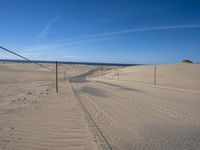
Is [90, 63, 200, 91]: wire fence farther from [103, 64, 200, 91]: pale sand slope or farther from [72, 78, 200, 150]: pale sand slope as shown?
[72, 78, 200, 150]: pale sand slope

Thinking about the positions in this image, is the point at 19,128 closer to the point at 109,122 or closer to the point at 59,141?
the point at 59,141

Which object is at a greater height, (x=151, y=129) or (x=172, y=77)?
(x=172, y=77)

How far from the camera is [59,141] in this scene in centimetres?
695

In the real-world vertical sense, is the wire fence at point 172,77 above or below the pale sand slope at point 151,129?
above

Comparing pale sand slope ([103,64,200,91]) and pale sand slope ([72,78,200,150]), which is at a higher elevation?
pale sand slope ([103,64,200,91])

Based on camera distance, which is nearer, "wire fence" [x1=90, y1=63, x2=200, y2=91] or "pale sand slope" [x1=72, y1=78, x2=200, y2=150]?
"pale sand slope" [x1=72, y1=78, x2=200, y2=150]

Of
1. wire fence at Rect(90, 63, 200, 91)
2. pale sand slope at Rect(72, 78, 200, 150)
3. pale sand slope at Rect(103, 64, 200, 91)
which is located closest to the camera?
pale sand slope at Rect(72, 78, 200, 150)

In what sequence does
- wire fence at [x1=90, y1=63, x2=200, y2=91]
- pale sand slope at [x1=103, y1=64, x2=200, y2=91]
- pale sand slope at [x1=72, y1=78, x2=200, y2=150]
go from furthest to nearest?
→ wire fence at [x1=90, y1=63, x2=200, y2=91] → pale sand slope at [x1=103, y1=64, x2=200, y2=91] → pale sand slope at [x1=72, y1=78, x2=200, y2=150]

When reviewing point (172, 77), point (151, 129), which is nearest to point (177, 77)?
point (172, 77)

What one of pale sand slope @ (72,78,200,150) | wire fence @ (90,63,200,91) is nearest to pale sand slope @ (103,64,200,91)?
wire fence @ (90,63,200,91)

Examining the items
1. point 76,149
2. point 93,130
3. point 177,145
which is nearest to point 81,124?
point 93,130

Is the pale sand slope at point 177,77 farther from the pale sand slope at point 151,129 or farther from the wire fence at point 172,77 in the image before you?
the pale sand slope at point 151,129

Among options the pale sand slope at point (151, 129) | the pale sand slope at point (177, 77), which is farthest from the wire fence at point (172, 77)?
the pale sand slope at point (151, 129)

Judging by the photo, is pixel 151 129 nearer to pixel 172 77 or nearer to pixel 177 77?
pixel 177 77
